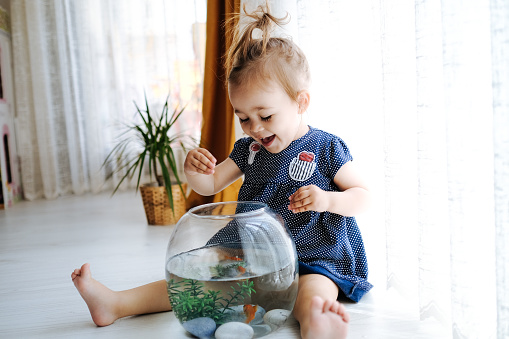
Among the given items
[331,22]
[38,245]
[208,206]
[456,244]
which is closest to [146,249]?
[38,245]

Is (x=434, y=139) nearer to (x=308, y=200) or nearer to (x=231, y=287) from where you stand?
(x=308, y=200)

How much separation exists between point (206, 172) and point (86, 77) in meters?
2.45

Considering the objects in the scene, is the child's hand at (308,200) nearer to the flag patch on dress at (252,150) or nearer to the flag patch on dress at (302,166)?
the flag patch on dress at (302,166)

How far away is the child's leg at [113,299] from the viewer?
3.43ft

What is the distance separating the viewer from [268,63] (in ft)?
3.67

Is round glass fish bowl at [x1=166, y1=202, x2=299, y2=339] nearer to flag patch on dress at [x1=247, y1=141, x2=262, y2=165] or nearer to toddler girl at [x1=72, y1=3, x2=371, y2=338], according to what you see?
toddler girl at [x1=72, y1=3, x2=371, y2=338]

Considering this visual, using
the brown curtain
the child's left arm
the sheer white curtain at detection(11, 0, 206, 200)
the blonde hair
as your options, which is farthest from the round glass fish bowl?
the sheer white curtain at detection(11, 0, 206, 200)

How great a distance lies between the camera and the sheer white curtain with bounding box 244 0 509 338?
0.72 m

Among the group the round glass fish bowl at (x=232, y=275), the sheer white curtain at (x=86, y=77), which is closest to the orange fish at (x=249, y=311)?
the round glass fish bowl at (x=232, y=275)

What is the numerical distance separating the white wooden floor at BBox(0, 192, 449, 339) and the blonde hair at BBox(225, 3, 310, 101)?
0.55 metres

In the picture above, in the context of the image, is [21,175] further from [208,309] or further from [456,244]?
[456,244]

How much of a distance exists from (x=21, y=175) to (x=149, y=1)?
1.53m

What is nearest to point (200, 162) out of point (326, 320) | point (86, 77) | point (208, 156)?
point (208, 156)

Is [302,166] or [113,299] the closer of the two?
[113,299]
